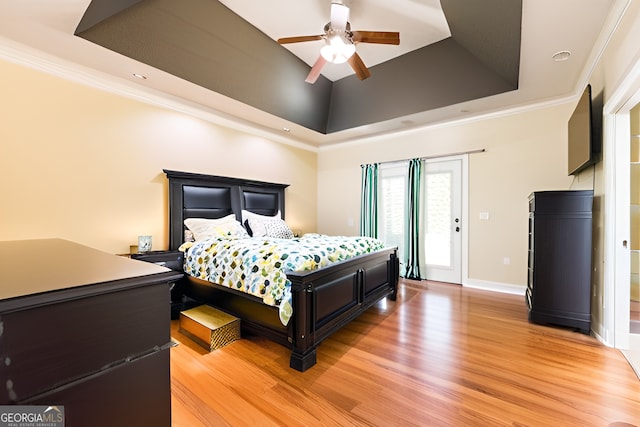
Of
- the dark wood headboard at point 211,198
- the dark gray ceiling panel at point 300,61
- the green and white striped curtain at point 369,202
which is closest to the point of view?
the dark gray ceiling panel at point 300,61

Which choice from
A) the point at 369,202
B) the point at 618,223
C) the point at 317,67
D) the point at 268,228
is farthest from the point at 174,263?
the point at 618,223

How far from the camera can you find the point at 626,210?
2244 mm

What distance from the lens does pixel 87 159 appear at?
9.63ft

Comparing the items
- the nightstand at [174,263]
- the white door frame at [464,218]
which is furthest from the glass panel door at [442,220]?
the nightstand at [174,263]

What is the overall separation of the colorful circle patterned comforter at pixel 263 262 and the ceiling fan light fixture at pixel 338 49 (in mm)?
1904

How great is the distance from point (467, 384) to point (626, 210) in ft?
6.49

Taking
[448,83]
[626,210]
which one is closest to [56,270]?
[626,210]

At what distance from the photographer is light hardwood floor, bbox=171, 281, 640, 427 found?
1579 millimetres

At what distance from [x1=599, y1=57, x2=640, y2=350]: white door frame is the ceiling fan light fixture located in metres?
2.23

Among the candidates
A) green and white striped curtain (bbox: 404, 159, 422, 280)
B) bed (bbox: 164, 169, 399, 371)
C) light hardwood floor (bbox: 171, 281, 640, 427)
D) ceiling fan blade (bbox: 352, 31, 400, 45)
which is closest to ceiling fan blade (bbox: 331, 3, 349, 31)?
ceiling fan blade (bbox: 352, 31, 400, 45)

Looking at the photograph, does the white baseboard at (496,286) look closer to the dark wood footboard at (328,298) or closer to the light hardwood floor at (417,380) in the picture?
the light hardwood floor at (417,380)

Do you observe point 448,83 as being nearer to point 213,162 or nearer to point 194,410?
point 213,162

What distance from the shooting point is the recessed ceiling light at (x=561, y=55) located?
8.46ft

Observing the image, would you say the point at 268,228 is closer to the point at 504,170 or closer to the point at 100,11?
the point at 100,11
